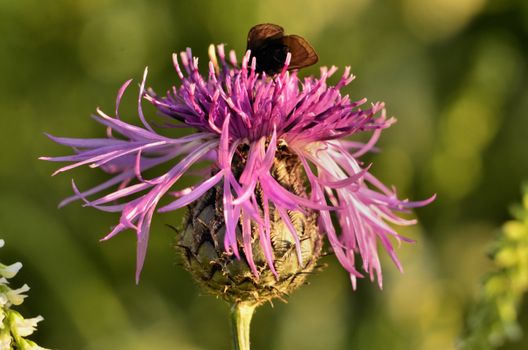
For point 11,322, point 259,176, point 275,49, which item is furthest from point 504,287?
point 11,322

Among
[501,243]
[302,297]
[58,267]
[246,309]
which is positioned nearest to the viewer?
[501,243]

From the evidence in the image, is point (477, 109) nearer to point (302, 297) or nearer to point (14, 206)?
point (302, 297)

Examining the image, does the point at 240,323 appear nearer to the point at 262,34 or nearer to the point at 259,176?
the point at 259,176

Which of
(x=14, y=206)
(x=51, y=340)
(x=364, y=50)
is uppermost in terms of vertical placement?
(x=364, y=50)

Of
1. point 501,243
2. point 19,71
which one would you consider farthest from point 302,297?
point 501,243

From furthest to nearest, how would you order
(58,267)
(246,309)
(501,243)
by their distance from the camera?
(58,267), (246,309), (501,243)

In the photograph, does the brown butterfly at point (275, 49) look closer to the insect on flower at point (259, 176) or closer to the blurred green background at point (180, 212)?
the insect on flower at point (259, 176)

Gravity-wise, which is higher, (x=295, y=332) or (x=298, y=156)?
(x=298, y=156)
